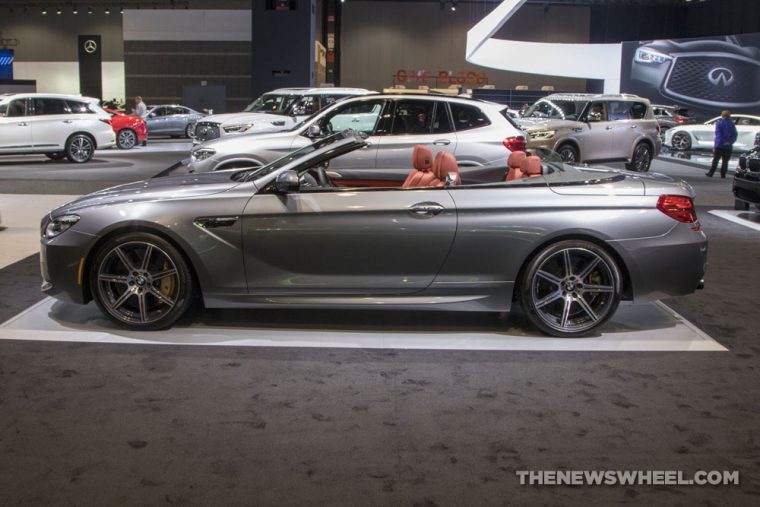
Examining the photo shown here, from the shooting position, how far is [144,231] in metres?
5.36

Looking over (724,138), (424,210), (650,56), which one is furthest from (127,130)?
(424,210)

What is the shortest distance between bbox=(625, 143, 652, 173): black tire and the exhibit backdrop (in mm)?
10587

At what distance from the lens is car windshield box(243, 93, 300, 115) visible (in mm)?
16453

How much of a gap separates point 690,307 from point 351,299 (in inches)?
112

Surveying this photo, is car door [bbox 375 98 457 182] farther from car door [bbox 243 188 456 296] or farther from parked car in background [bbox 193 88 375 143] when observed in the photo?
car door [bbox 243 188 456 296]

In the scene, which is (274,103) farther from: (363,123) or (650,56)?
(650,56)

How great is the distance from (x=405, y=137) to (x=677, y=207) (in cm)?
520

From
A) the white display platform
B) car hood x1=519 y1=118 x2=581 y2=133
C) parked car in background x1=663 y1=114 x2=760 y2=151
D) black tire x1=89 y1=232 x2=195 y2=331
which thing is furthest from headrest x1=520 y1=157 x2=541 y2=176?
parked car in background x1=663 y1=114 x2=760 y2=151

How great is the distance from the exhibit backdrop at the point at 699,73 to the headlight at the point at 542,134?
1297 centimetres

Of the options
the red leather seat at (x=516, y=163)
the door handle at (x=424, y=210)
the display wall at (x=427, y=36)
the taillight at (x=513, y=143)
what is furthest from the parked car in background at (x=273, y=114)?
the display wall at (x=427, y=36)

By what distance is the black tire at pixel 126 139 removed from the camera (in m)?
23.7

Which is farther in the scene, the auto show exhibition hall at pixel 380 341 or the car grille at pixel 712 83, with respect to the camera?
the car grille at pixel 712 83

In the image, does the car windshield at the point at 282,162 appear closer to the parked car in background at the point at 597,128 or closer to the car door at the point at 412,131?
the car door at the point at 412,131

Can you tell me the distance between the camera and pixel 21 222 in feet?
33.0
